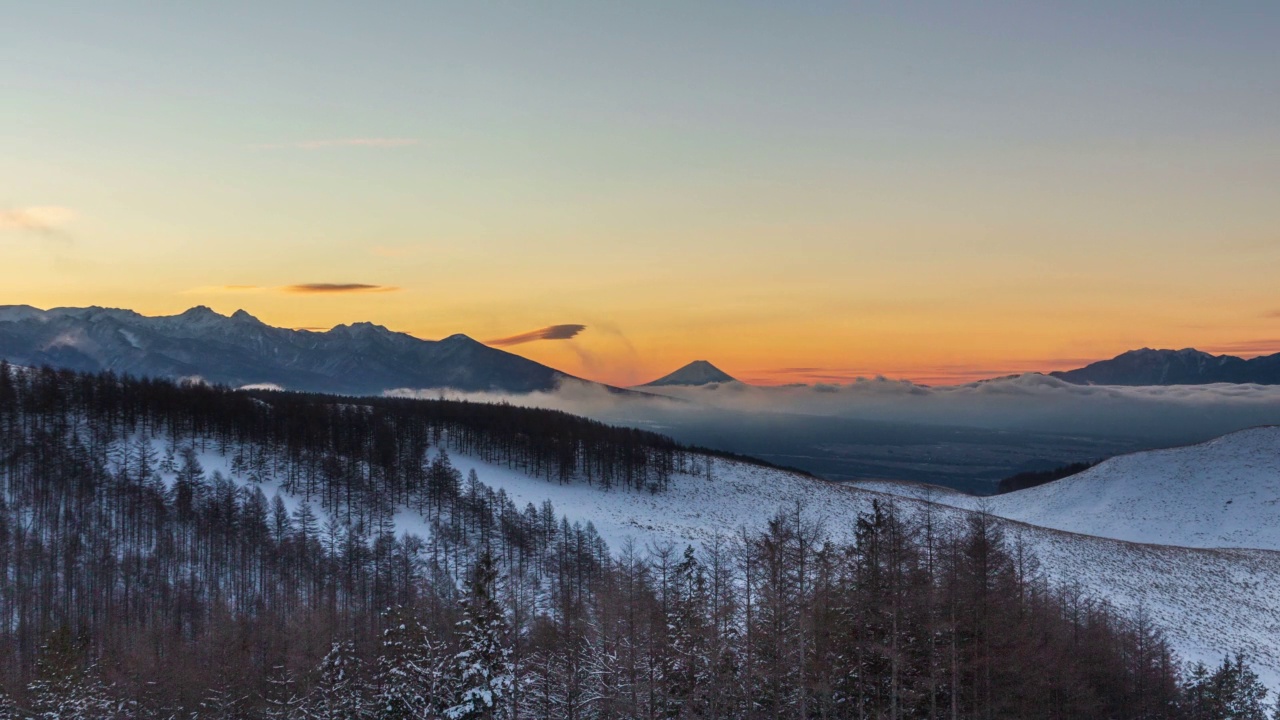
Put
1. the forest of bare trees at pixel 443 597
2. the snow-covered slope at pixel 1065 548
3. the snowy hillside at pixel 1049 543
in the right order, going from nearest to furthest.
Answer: the forest of bare trees at pixel 443 597
the snow-covered slope at pixel 1065 548
the snowy hillside at pixel 1049 543

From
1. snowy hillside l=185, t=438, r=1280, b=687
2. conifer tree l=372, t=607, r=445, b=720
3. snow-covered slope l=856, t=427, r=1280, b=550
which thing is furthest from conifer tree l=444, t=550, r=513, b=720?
snow-covered slope l=856, t=427, r=1280, b=550

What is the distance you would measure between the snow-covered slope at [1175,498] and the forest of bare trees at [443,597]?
5511 centimetres

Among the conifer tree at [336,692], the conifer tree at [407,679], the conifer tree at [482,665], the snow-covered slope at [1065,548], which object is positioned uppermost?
the conifer tree at [482,665]

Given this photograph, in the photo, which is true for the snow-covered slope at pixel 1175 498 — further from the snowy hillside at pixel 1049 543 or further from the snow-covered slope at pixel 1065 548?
the snow-covered slope at pixel 1065 548

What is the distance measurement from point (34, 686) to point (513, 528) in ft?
162

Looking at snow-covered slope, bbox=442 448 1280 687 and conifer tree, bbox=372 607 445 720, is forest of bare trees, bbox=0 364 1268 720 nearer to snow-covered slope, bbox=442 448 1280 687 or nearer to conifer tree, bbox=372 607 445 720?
conifer tree, bbox=372 607 445 720

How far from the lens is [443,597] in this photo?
6500 cm

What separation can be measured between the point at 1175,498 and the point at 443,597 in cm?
13497

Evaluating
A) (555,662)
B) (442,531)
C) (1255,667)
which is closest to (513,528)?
(442,531)

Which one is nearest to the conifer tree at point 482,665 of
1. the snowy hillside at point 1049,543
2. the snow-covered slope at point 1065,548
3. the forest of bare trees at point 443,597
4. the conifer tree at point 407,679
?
the forest of bare trees at point 443,597

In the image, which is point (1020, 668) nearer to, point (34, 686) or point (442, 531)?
point (34, 686)

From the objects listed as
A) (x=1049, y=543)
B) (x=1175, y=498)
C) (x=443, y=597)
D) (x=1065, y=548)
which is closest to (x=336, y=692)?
(x=443, y=597)

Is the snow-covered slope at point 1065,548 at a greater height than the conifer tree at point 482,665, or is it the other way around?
the conifer tree at point 482,665

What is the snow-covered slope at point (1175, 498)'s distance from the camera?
126 m
